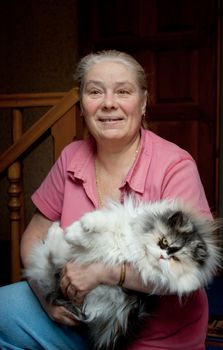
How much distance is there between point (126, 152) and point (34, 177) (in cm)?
250

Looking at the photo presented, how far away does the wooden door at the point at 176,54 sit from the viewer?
11.5ft

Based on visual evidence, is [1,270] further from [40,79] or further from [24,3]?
[24,3]

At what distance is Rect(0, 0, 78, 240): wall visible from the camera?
390 cm

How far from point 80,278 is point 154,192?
1.20 feet

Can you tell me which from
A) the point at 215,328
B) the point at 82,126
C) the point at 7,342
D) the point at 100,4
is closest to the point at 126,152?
the point at 82,126

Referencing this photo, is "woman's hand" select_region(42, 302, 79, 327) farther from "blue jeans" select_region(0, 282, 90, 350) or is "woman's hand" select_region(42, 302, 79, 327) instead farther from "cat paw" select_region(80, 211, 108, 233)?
"cat paw" select_region(80, 211, 108, 233)

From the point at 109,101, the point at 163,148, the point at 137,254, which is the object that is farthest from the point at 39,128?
the point at 137,254

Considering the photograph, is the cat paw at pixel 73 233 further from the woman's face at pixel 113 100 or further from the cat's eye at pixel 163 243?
the woman's face at pixel 113 100

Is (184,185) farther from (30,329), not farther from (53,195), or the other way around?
(30,329)

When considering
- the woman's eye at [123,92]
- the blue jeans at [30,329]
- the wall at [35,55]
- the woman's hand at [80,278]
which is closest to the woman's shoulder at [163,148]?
the woman's eye at [123,92]

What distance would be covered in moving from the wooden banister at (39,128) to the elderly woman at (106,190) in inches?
13.6

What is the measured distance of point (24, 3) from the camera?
398 cm

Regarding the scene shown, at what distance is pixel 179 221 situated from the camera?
4.36 ft

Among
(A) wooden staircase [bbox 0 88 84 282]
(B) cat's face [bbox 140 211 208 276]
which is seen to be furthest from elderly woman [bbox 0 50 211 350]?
(A) wooden staircase [bbox 0 88 84 282]
